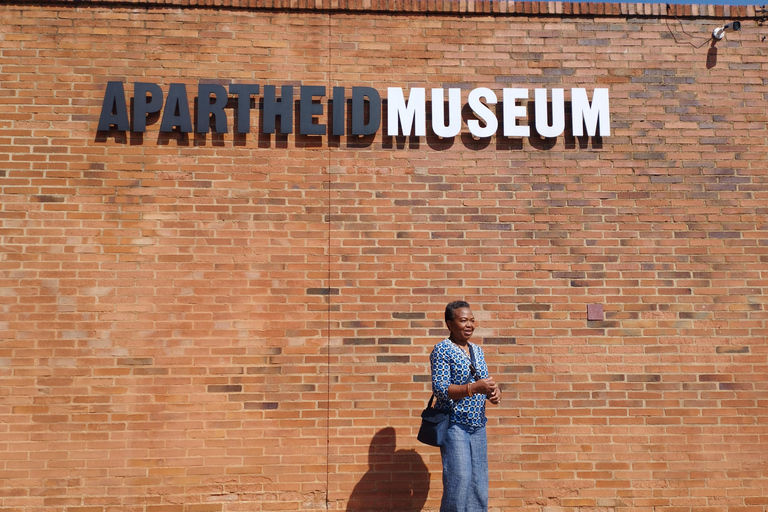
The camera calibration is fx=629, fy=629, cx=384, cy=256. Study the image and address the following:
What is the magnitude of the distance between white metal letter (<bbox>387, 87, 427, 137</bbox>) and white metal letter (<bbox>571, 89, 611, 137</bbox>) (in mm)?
1375

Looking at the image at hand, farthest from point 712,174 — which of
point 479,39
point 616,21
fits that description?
point 479,39

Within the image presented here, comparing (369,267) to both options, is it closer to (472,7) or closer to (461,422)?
(461,422)

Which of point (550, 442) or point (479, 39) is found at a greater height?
point (479, 39)

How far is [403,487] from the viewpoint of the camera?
522 cm

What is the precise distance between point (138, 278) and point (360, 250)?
6.24 feet

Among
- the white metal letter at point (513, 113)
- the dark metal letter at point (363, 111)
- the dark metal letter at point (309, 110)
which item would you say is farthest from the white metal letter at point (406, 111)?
the white metal letter at point (513, 113)

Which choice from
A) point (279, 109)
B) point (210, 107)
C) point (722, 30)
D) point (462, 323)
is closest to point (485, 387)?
point (462, 323)

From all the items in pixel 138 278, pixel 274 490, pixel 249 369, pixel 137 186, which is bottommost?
pixel 274 490

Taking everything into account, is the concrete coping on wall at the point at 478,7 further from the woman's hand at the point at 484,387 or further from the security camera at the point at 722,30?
the woman's hand at the point at 484,387

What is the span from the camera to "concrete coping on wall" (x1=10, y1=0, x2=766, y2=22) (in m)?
5.70

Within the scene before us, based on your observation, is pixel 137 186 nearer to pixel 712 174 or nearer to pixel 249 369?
pixel 249 369

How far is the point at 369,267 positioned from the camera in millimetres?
5465

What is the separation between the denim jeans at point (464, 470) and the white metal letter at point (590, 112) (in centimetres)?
296

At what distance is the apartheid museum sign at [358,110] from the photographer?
555cm
